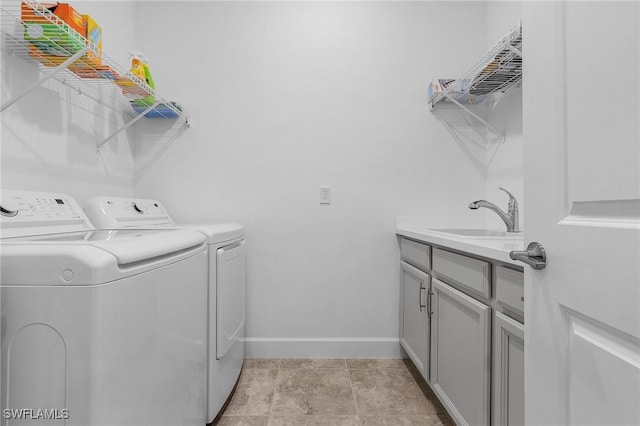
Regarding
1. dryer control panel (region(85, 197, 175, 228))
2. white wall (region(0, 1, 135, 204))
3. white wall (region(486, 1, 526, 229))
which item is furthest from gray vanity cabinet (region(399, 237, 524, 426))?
white wall (region(0, 1, 135, 204))

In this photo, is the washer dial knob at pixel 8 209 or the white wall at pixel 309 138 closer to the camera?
A: the washer dial knob at pixel 8 209

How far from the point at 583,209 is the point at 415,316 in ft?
4.41

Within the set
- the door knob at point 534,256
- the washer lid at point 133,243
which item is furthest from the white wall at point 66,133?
the door knob at point 534,256

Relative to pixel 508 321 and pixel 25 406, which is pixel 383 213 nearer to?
pixel 508 321

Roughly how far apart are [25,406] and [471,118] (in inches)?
94.0

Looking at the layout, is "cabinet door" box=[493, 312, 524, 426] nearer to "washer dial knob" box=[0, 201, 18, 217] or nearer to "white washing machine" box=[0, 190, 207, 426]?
"white washing machine" box=[0, 190, 207, 426]

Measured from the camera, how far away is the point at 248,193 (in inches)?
80.9

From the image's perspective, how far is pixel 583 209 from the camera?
53 centimetres

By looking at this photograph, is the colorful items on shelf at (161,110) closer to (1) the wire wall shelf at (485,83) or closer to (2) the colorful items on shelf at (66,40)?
(2) the colorful items on shelf at (66,40)

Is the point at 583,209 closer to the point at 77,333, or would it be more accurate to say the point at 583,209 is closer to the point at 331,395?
the point at 77,333

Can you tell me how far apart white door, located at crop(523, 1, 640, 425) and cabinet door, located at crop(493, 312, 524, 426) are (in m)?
0.25

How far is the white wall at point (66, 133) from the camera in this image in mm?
1229

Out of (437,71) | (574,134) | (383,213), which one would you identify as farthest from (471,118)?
(574,134)

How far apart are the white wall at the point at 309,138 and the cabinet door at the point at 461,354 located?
64cm
